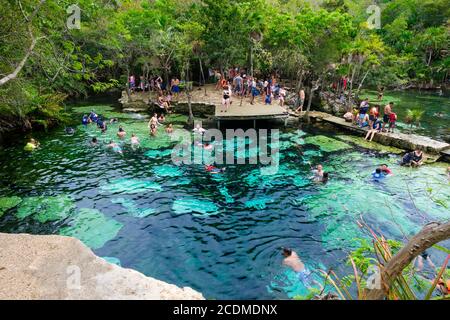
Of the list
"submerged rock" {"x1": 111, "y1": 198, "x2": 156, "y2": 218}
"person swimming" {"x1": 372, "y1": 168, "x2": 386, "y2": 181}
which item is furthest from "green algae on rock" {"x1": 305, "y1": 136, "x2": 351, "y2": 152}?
"submerged rock" {"x1": 111, "y1": 198, "x2": 156, "y2": 218}

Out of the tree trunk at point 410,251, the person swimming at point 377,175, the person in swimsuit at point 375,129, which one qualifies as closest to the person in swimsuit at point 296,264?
the tree trunk at point 410,251

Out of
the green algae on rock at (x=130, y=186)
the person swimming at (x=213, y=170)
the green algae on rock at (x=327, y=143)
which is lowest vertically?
the green algae on rock at (x=130, y=186)

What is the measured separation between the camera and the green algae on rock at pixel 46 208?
12.5 m

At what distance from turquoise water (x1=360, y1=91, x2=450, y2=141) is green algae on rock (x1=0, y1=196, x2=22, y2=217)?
25.4m

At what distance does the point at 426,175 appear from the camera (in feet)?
54.0

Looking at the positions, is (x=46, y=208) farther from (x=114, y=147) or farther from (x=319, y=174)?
(x=319, y=174)

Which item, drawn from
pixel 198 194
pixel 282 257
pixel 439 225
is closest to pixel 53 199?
pixel 198 194

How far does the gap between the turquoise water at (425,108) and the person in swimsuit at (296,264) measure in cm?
1879

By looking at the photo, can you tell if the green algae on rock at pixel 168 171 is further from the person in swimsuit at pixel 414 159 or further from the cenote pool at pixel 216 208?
the person in swimsuit at pixel 414 159

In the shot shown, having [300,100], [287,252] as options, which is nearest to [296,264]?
[287,252]

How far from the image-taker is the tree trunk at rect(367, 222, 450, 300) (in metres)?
3.58

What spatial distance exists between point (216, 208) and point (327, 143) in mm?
11203
